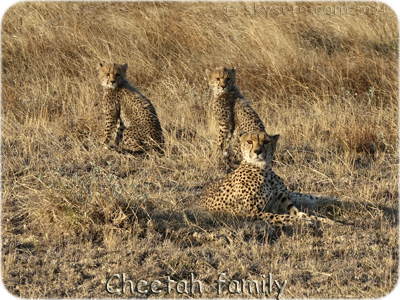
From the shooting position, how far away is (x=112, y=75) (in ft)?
19.4

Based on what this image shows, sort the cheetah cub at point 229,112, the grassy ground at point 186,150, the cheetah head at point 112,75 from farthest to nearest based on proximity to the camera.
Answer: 1. the cheetah head at point 112,75
2. the cheetah cub at point 229,112
3. the grassy ground at point 186,150

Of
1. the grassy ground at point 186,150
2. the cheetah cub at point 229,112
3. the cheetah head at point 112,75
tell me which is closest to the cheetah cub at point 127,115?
the cheetah head at point 112,75

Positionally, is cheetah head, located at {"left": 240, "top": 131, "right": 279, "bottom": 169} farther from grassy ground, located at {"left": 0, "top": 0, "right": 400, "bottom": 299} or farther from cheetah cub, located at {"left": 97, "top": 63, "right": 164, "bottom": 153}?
cheetah cub, located at {"left": 97, "top": 63, "right": 164, "bottom": 153}

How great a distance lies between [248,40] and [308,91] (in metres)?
1.47

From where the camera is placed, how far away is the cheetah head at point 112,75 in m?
5.93

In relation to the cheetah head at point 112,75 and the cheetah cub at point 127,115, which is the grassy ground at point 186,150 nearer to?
the cheetah cub at point 127,115

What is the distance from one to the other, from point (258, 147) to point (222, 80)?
1.86 meters

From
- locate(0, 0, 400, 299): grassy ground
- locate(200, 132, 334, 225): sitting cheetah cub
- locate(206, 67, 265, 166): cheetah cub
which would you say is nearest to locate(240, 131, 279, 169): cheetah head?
locate(200, 132, 334, 225): sitting cheetah cub

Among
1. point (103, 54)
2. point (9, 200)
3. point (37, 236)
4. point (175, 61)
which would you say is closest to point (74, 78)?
point (103, 54)

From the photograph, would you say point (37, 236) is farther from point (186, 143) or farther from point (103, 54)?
point (103, 54)

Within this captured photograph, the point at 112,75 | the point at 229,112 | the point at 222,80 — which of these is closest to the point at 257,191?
the point at 229,112

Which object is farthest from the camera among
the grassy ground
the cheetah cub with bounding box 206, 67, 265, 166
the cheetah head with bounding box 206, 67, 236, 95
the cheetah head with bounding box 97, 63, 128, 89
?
the cheetah head with bounding box 97, 63, 128, 89

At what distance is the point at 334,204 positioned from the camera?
4.31 m

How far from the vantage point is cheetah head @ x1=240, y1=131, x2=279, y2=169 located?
3982mm
